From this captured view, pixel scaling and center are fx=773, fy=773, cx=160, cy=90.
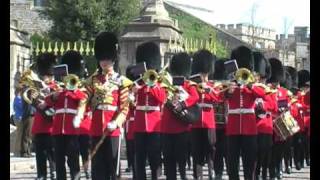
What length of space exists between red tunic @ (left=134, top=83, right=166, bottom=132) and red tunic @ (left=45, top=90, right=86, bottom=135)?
876 millimetres

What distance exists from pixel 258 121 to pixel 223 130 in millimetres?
1295

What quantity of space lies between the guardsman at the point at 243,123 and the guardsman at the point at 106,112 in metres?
1.60

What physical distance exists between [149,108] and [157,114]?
12 centimetres

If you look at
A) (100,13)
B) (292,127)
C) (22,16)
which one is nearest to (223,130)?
(292,127)

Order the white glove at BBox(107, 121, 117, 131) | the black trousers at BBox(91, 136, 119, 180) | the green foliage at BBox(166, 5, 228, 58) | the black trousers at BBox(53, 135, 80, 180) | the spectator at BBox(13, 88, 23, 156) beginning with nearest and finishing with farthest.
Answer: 1. the white glove at BBox(107, 121, 117, 131)
2. the black trousers at BBox(91, 136, 119, 180)
3. the black trousers at BBox(53, 135, 80, 180)
4. the spectator at BBox(13, 88, 23, 156)
5. the green foliage at BBox(166, 5, 228, 58)

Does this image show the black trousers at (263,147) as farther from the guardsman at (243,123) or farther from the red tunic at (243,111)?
the red tunic at (243,111)

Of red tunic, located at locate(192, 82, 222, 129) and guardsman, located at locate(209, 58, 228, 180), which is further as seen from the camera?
guardsman, located at locate(209, 58, 228, 180)

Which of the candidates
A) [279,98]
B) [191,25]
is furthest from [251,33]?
[279,98]

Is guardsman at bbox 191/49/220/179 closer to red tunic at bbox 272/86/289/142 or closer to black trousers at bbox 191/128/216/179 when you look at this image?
black trousers at bbox 191/128/216/179

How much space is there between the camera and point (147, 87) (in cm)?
930

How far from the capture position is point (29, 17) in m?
40.3

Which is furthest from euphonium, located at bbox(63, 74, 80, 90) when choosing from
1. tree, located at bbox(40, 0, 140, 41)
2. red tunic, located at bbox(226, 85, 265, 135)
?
tree, located at bbox(40, 0, 140, 41)

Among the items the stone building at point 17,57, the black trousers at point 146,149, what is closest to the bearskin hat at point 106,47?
the black trousers at point 146,149

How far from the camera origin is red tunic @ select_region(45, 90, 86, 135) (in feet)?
32.2
